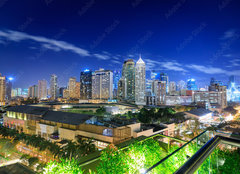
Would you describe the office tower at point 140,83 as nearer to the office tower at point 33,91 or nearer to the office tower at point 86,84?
the office tower at point 86,84

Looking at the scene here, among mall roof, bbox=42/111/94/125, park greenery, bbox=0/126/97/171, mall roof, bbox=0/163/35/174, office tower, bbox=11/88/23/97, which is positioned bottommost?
mall roof, bbox=0/163/35/174

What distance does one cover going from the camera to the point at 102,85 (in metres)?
85.7

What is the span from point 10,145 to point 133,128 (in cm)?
1309

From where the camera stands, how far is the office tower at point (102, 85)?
83.9 metres

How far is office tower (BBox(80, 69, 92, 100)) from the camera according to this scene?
9162cm

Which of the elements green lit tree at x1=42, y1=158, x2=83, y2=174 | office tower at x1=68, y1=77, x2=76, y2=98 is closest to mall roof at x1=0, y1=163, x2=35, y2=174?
green lit tree at x1=42, y1=158, x2=83, y2=174

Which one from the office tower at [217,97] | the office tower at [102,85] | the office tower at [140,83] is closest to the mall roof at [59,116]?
the office tower at [217,97]

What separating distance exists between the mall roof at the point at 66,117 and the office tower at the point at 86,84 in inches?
2822

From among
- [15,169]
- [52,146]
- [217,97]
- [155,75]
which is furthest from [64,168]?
[155,75]

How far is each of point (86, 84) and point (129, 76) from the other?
29.0 meters

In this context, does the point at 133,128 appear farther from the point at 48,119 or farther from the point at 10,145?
the point at 10,145

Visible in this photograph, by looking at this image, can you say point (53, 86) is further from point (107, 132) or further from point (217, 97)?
point (107, 132)

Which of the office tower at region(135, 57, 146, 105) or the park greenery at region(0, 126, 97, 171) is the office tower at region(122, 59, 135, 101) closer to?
the office tower at region(135, 57, 146, 105)

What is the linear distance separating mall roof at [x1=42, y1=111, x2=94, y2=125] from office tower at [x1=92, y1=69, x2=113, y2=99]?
63192 millimetres
